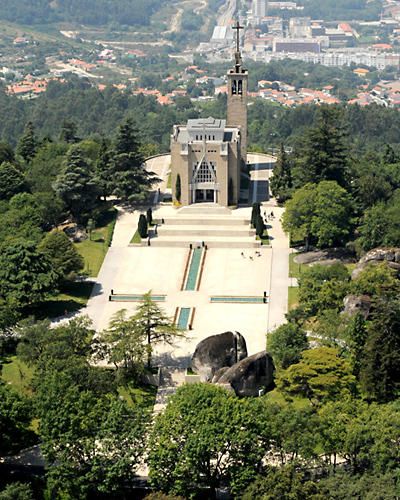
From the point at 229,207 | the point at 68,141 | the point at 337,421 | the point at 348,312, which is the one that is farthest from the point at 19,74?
the point at 337,421

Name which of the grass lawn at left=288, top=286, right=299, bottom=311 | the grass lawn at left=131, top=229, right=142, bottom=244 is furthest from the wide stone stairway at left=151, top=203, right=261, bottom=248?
the grass lawn at left=288, top=286, right=299, bottom=311

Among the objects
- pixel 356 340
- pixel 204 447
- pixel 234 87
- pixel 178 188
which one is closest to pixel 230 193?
pixel 178 188

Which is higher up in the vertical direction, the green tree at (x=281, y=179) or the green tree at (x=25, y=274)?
the green tree at (x=281, y=179)

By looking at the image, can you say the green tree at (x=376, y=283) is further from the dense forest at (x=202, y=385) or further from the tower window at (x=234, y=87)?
the tower window at (x=234, y=87)

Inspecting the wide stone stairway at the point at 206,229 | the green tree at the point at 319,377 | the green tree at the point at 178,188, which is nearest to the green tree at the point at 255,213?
the wide stone stairway at the point at 206,229

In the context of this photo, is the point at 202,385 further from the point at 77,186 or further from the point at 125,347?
the point at 77,186

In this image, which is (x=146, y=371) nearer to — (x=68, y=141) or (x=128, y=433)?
(x=128, y=433)

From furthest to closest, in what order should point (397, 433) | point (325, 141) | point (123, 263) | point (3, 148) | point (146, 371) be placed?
point (3, 148), point (325, 141), point (123, 263), point (146, 371), point (397, 433)
